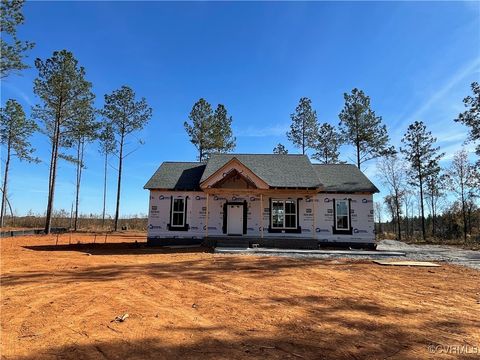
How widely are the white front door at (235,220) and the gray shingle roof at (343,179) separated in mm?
5557

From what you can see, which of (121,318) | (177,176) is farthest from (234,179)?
(121,318)

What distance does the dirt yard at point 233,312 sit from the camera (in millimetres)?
4680

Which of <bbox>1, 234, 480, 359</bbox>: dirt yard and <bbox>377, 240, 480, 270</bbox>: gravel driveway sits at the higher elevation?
<bbox>377, 240, 480, 270</bbox>: gravel driveway

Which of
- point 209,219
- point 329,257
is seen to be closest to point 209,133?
point 209,219

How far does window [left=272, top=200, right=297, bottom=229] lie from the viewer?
64.2 feet

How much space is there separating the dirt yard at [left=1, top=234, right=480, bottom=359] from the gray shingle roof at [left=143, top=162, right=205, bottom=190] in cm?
873

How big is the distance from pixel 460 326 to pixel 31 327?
767 centimetres

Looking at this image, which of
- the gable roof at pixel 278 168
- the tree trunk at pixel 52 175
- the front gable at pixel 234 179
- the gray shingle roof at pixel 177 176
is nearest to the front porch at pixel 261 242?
the front gable at pixel 234 179

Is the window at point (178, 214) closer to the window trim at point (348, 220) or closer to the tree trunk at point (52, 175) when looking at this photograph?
the window trim at point (348, 220)

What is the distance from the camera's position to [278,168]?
21.9 meters

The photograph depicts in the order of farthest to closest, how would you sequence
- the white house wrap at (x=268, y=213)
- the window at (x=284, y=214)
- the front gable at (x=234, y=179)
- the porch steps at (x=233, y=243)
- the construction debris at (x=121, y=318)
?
the window at (x=284, y=214)
the white house wrap at (x=268, y=213)
the front gable at (x=234, y=179)
the porch steps at (x=233, y=243)
the construction debris at (x=121, y=318)

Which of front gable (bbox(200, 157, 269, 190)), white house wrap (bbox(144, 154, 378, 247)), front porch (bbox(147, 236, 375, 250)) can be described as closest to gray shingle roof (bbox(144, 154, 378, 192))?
white house wrap (bbox(144, 154, 378, 247))

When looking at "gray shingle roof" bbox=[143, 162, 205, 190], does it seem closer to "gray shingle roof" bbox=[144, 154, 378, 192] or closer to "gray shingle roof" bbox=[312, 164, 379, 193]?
"gray shingle roof" bbox=[144, 154, 378, 192]

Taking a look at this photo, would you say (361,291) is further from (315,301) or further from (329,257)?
(329,257)
